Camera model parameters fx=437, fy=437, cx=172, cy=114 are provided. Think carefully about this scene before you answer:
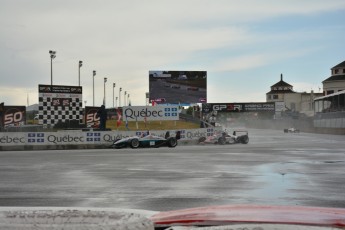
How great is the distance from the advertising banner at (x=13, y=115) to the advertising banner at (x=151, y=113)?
26.8 ft

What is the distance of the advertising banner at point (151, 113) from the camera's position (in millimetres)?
36688

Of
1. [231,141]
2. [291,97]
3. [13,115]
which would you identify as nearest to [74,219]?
[231,141]

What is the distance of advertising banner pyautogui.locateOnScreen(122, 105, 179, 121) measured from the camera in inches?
1444

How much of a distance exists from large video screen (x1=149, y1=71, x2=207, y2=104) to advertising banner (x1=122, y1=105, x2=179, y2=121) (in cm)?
→ 1035

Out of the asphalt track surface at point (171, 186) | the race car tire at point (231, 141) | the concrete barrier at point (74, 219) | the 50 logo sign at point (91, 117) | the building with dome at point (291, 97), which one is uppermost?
the building with dome at point (291, 97)

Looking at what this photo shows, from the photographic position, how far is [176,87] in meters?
47.5

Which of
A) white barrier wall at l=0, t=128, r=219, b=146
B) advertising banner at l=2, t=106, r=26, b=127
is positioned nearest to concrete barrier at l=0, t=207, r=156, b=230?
white barrier wall at l=0, t=128, r=219, b=146

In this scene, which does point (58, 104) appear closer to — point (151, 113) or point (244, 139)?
point (151, 113)

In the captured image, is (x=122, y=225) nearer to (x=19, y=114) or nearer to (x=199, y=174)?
(x=199, y=174)

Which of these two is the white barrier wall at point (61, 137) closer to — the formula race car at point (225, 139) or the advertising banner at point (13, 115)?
the formula race car at point (225, 139)

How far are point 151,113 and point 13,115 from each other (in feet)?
35.8

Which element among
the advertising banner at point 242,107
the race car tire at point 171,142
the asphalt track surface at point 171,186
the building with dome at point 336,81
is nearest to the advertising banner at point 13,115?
the race car tire at point 171,142

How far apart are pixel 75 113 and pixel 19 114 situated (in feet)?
16.2

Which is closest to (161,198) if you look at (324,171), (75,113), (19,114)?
(324,171)
